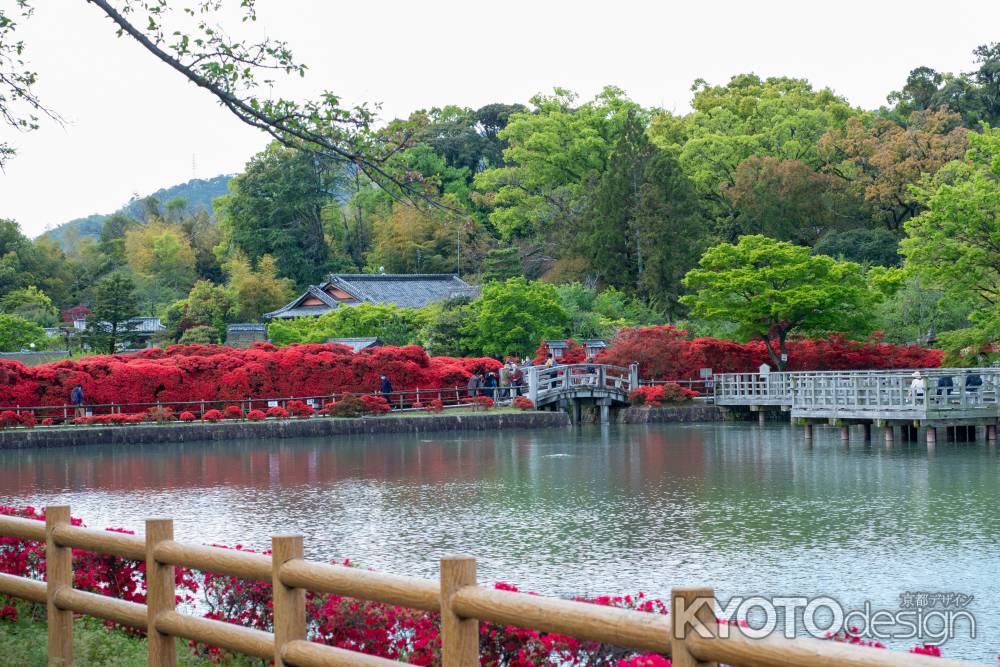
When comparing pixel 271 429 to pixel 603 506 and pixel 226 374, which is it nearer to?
pixel 226 374

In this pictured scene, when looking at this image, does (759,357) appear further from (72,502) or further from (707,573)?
(707,573)

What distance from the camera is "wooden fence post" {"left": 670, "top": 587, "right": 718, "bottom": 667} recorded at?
4.16 metres

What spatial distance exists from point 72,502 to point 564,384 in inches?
869

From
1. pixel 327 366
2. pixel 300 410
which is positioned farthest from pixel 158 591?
pixel 327 366

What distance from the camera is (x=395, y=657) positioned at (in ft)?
24.5

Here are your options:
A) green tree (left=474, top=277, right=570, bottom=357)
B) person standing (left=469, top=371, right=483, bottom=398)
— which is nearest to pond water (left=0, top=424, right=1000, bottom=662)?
person standing (left=469, top=371, right=483, bottom=398)

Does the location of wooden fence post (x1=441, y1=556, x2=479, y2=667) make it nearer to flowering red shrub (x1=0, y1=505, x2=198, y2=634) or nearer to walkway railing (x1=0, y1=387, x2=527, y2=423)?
flowering red shrub (x1=0, y1=505, x2=198, y2=634)

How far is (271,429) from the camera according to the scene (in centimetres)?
3591

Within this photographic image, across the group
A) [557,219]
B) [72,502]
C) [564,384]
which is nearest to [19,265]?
[557,219]

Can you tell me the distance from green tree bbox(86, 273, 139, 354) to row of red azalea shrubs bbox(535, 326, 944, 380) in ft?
62.6

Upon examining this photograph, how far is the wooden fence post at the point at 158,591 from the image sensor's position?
6.74 m

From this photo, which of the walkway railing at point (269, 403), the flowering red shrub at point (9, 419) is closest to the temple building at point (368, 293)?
the walkway railing at point (269, 403)

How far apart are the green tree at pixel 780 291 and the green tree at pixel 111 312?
2350 centimetres

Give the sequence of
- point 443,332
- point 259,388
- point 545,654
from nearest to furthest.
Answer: point 545,654, point 259,388, point 443,332
